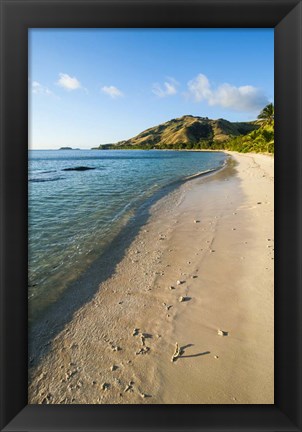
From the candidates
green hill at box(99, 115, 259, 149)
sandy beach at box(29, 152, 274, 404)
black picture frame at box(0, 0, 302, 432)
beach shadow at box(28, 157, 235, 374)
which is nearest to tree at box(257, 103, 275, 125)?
sandy beach at box(29, 152, 274, 404)

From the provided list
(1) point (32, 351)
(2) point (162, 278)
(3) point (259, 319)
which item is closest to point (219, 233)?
(2) point (162, 278)

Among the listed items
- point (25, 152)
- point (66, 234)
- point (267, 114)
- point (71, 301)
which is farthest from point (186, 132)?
point (25, 152)

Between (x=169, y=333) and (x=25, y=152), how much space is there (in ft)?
7.98

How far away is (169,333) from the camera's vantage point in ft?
9.77

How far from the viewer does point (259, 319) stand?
306 centimetres

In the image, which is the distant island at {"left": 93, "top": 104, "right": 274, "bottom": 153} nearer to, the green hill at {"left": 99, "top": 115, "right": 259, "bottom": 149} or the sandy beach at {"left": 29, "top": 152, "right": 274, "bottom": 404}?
the green hill at {"left": 99, "top": 115, "right": 259, "bottom": 149}

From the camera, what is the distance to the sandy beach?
2332 millimetres

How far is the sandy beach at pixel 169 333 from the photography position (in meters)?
2.33

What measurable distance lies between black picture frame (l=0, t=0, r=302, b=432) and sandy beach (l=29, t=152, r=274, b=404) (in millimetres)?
676

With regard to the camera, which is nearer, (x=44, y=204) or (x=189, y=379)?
(x=189, y=379)

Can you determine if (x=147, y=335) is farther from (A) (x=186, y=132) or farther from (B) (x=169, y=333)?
(A) (x=186, y=132)

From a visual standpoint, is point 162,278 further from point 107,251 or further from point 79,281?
point 107,251
